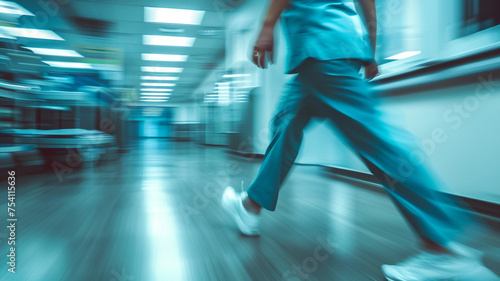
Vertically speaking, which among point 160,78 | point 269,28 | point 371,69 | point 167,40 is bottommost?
point 371,69

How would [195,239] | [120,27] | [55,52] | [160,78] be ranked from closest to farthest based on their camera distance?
[195,239] → [120,27] → [55,52] → [160,78]

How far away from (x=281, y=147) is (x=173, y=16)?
6083 mm

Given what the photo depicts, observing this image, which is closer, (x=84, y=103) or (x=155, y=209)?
(x=155, y=209)

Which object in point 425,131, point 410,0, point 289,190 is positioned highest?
point 410,0

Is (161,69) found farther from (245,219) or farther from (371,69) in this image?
(371,69)

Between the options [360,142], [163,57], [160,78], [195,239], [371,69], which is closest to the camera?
[360,142]

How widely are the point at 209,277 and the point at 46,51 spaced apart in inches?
422

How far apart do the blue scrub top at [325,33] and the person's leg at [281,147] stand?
0.12 metres

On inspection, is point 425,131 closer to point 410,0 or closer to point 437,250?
point 410,0

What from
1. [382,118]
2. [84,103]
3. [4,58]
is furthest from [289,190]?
[84,103]

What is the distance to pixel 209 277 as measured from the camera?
77cm

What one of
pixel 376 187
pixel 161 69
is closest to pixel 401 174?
pixel 376 187

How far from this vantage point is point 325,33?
82 centimetres

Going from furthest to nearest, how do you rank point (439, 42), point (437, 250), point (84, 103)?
point (84, 103) < point (439, 42) < point (437, 250)
